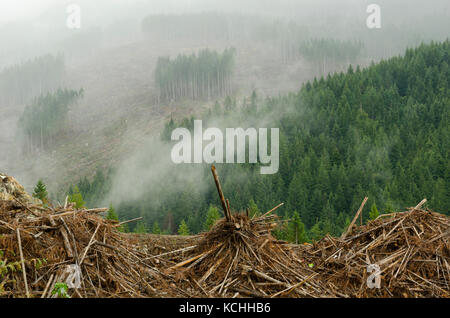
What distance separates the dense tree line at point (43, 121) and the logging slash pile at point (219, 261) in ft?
442

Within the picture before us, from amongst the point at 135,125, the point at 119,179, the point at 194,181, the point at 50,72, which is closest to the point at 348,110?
the point at 194,181

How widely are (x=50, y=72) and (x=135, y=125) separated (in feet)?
199

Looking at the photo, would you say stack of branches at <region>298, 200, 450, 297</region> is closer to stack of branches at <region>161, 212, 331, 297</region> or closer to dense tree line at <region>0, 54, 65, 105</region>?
stack of branches at <region>161, 212, 331, 297</region>

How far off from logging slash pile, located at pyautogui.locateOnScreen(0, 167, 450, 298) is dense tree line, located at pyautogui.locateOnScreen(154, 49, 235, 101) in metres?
142

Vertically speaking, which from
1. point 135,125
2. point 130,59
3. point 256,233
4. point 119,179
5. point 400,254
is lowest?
point 119,179

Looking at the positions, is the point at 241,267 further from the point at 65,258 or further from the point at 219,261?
the point at 65,258

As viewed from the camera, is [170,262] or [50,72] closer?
[170,262]

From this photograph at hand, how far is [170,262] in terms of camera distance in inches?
273

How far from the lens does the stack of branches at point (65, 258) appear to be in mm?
5078

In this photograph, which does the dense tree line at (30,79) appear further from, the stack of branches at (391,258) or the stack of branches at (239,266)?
the stack of branches at (391,258)

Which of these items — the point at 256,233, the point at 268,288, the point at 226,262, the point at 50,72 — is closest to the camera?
the point at 268,288

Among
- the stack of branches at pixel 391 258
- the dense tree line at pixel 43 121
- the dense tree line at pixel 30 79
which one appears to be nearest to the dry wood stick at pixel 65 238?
the stack of branches at pixel 391 258
